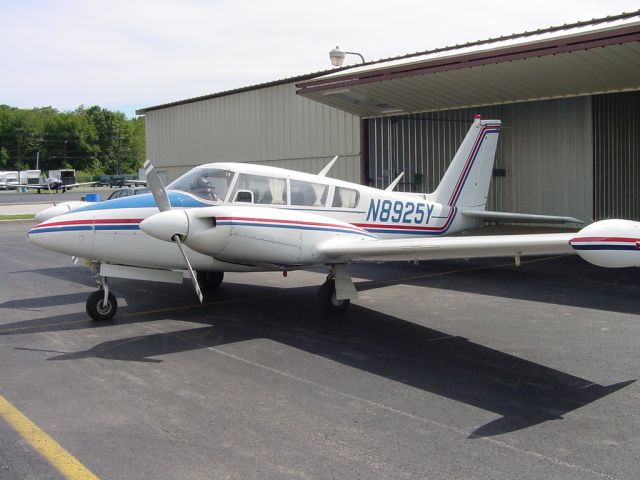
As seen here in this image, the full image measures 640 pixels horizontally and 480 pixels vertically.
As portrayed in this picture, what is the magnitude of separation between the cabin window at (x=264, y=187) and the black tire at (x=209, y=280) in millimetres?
2661

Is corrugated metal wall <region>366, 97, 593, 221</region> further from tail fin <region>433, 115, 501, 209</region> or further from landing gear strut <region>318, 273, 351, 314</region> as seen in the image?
landing gear strut <region>318, 273, 351, 314</region>

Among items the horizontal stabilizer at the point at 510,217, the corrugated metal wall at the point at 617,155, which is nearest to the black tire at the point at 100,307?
the horizontal stabilizer at the point at 510,217

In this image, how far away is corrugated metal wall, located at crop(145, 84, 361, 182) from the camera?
19953mm

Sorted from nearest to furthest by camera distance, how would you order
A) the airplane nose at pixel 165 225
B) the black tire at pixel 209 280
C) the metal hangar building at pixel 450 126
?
the airplane nose at pixel 165 225 < the black tire at pixel 209 280 < the metal hangar building at pixel 450 126

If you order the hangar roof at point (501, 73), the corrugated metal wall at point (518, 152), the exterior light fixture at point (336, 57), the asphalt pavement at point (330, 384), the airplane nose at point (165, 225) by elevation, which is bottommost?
the asphalt pavement at point (330, 384)

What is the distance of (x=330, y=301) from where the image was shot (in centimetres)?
974

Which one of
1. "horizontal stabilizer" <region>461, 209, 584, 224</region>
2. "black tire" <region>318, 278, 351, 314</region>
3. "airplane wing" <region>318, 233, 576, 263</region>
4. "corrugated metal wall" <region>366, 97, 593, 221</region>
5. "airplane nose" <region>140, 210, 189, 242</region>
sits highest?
"corrugated metal wall" <region>366, 97, 593, 221</region>

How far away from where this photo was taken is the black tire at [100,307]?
30.4 feet

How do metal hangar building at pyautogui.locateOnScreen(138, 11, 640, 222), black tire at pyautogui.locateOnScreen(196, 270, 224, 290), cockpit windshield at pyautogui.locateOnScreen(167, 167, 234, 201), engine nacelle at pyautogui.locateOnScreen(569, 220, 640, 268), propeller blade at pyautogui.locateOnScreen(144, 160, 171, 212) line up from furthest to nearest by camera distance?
metal hangar building at pyautogui.locateOnScreen(138, 11, 640, 222) < black tire at pyautogui.locateOnScreen(196, 270, 224, 290) < cockpit windshield at pyautogui.locateOnScreen(167, 167, 234, 201) < propeller blade at pyautogui.locateOnScreen(144, 160, 171, 212) < engine nacelle at pyautogui.locateOnScreen(569, 220, 640, 268)

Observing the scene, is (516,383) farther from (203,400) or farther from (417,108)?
(417,108)

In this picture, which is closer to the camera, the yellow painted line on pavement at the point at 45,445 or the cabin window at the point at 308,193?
the yellow painted line on pavement at the point at 45,445

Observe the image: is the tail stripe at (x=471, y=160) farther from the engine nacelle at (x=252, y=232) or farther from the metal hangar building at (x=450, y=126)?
the engine nacelle at (x=252, y=232)

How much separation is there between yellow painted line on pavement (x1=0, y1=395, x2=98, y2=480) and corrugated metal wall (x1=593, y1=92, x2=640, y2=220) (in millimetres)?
17672

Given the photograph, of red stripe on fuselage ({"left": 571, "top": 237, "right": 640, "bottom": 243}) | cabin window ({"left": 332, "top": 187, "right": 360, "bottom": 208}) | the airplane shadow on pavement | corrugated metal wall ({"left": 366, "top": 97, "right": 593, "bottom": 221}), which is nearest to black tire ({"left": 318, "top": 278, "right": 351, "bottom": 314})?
the airplane shadow on pavement
